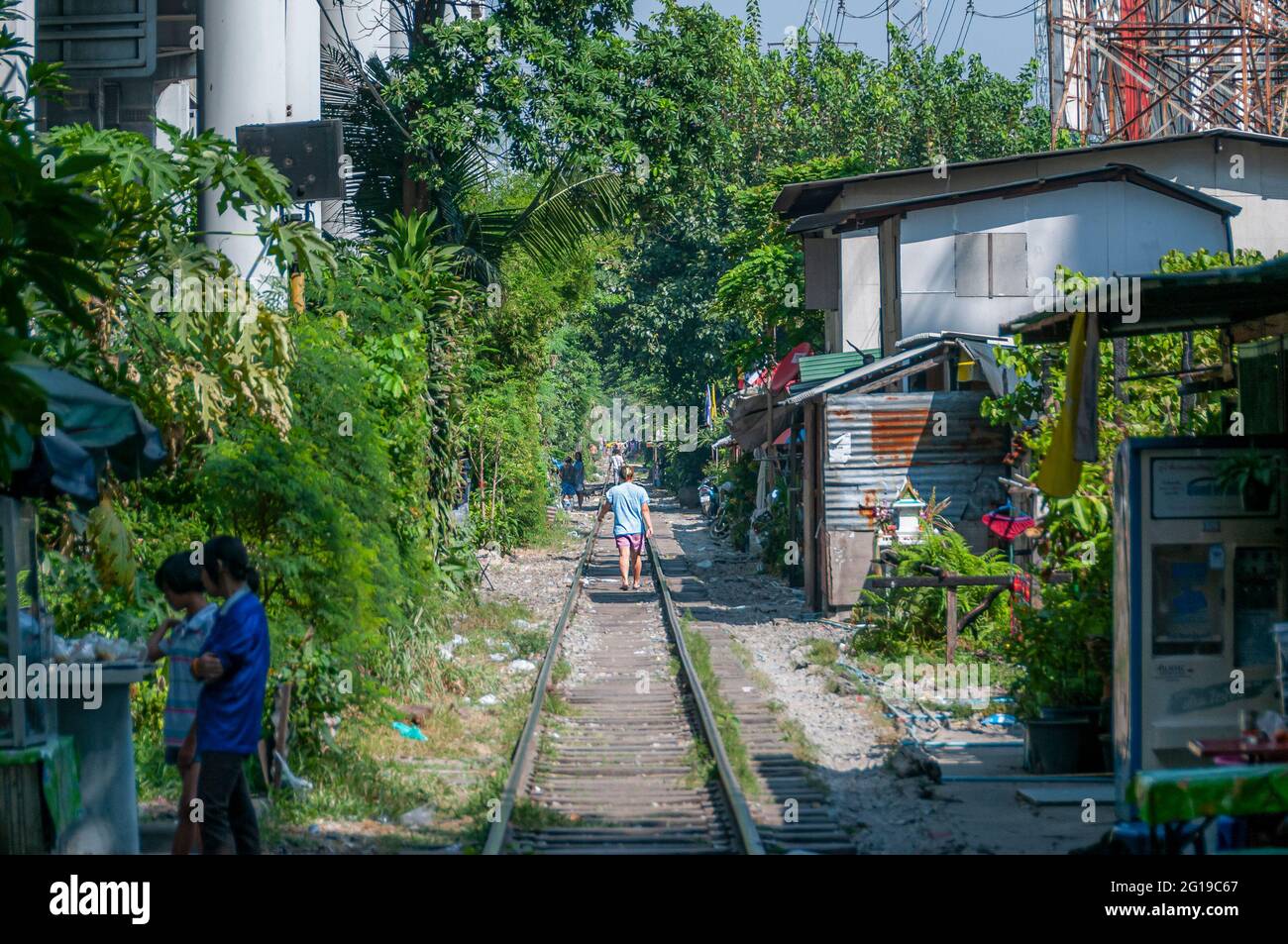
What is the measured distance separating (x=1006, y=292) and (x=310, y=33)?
35.2ft

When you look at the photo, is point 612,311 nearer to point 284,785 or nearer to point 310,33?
point 310,33

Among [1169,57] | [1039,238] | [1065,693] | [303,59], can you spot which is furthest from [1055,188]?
[1169,57]

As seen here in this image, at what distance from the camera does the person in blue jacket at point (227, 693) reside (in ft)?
22.1

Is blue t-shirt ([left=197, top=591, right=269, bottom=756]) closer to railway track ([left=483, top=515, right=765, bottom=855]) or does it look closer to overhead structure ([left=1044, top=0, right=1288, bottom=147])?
railway track ([left=483, top=515, right=765, bottom=855])

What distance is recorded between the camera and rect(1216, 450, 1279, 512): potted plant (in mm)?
7496

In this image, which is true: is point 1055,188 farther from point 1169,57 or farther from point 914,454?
point 1169,57

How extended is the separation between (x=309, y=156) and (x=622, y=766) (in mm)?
6033

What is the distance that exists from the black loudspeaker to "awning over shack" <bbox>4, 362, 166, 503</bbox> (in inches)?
215

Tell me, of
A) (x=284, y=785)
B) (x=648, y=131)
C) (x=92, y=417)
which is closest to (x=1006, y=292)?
(x=648, y=131)

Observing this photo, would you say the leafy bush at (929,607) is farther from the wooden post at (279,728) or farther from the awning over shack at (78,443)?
the awning over shack at (78,443)

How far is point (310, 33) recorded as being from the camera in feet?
50.8

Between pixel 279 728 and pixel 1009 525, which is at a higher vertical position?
pixel 1009 525

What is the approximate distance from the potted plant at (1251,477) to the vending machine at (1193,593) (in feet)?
0.03

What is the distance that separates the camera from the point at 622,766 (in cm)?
1102
